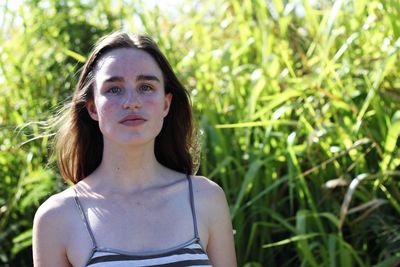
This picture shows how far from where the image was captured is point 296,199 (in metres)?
3.55

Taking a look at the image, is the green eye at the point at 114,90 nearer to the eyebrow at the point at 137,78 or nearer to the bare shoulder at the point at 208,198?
the eyebrow at the point at 137,78

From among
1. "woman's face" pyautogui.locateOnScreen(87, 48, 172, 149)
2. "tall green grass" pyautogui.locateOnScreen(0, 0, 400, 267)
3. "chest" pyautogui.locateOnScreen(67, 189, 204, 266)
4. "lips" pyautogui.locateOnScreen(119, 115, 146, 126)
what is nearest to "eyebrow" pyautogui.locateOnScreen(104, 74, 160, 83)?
"woman's face" pyautogui.locateOnScreen(87, 48, 172, 149)

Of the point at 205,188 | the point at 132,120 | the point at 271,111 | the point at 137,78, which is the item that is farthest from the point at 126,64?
the point at 271,111

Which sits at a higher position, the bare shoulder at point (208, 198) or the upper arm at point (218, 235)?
the bare shoulder at point (208, 198)

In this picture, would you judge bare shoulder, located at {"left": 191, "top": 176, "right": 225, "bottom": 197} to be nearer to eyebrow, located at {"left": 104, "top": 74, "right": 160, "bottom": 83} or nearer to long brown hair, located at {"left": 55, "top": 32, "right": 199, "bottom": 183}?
long brown hair, located at {"left": 55, "top": 32, "right": 199, "bottom": 183}

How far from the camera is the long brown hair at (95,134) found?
255 cm

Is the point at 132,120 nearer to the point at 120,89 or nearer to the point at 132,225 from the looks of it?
the point at 120,89

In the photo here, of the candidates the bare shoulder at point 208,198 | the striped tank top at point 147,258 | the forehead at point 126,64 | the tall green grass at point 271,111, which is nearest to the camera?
the striped tank top at point 147,258

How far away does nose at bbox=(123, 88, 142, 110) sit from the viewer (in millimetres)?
2340

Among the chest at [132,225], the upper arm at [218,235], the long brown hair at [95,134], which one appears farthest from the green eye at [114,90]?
the upper arm at [218,235]

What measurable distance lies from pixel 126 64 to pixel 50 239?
503mm

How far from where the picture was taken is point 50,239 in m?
2.40

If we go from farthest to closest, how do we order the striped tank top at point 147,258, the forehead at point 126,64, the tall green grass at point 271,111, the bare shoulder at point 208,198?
the tall green grass at point 271,111, the bare shoulder at point 208,198, the forehead at point 126,64, the striped tank top at point 147,258

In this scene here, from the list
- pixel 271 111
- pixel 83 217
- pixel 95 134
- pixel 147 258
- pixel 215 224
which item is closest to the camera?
pixel 147 258
